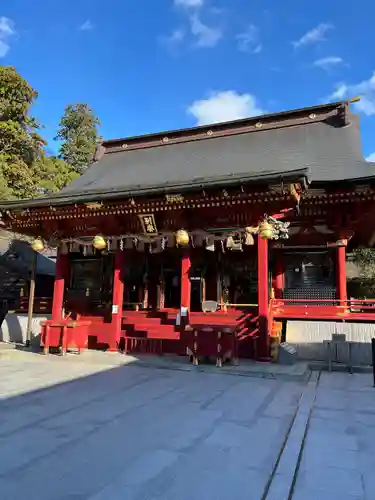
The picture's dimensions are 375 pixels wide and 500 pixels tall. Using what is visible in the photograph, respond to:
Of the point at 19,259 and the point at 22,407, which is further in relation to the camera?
the point at 19,259

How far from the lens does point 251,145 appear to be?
15227mm

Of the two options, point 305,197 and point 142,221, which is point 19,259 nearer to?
point 142,221

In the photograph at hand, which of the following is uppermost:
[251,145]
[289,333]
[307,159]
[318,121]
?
[318,121]

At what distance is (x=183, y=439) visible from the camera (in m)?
4.12

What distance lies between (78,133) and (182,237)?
139 feet

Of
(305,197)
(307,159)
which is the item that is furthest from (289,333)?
(307,159)

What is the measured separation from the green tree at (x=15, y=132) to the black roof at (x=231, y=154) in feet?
33.4

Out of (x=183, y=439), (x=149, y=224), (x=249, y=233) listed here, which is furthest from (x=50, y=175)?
(x=183, y=439)

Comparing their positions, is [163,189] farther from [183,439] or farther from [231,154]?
[183,439]

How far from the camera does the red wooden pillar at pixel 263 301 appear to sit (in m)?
9.64

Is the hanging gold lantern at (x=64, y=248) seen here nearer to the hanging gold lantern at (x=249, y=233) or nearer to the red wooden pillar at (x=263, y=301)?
the hanging gold lantern at (x=249, y=233)

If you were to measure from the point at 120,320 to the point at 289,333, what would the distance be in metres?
5.03

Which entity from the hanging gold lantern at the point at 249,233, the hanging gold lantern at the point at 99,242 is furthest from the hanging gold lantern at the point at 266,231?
the hanging gold lantern at the point at 99,242

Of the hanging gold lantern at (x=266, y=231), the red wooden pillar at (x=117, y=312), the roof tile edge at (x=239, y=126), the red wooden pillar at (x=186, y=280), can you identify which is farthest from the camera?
the roof tile edge at (x=239, y=126)
